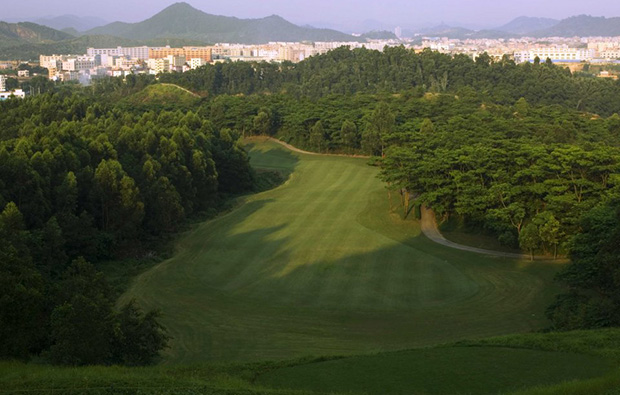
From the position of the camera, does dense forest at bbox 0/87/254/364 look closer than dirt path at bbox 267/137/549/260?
Yes

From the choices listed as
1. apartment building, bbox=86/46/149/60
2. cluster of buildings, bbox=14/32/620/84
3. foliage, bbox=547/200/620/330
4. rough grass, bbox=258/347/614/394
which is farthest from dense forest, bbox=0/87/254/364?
apartment building, bbox=86/46/149/60

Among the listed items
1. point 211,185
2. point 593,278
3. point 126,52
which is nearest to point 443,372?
point 593,278

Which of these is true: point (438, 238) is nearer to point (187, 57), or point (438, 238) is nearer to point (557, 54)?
point (187, 57)

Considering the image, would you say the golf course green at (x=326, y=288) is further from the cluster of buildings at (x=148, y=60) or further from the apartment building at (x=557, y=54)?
the apartment building at (x=557, y=54)

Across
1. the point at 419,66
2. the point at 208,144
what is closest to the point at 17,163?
the point at 208,144

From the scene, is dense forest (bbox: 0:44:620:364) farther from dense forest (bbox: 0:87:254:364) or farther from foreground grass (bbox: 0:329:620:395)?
foreground grass (bbox: 0:329:620:395)

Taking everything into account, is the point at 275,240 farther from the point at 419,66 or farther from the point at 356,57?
the point at 356,57
